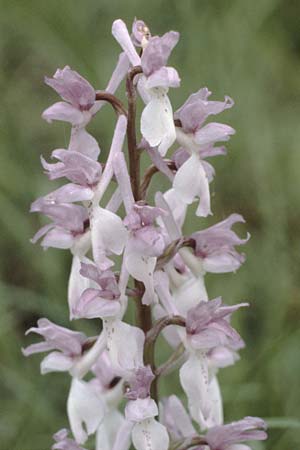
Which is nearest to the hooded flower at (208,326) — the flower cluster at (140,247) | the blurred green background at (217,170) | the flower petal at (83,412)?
the flower cluster at (140,247)

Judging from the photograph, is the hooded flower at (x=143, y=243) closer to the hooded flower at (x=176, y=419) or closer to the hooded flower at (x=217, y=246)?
the hooded flower at (x=217, y=246)

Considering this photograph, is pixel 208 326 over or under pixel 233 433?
over

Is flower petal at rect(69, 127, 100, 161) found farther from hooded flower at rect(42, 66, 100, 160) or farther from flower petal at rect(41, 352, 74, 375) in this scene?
flower petal at rect(41, 352, 74, 375)

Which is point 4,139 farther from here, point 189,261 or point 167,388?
point 189,261

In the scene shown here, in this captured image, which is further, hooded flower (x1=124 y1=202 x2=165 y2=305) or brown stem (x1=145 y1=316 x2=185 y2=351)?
brown stem (x1=145 y1=316 x2=185 y2=351)

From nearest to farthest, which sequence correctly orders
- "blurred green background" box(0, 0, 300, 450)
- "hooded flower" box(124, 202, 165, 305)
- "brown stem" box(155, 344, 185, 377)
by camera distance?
"hooded flower" box(124, 202, 165, 305), "brown stem" box(155, 344, 185, 377), "blurred green background" box(0, 0, 300, 450)

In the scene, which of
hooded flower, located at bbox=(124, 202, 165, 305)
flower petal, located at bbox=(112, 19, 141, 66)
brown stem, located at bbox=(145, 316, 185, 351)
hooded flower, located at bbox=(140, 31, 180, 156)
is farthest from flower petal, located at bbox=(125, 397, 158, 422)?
flower petal, located at bbox=(112, 19, 141, 66)

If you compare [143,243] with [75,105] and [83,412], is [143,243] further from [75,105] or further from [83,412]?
[83,412]

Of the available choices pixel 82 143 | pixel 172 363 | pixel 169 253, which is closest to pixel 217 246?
pixel 169 253

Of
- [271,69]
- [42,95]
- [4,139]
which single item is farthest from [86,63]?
[271,69]
